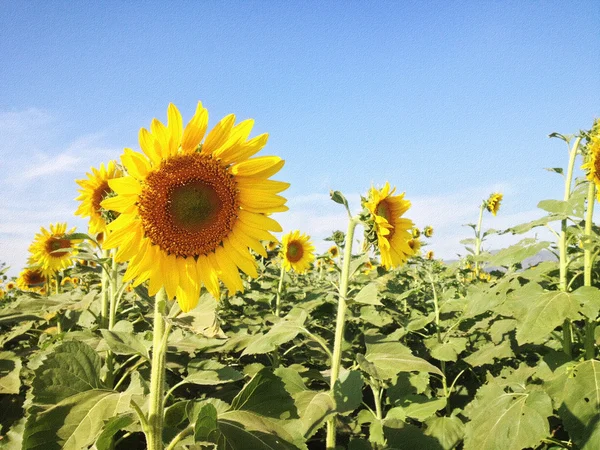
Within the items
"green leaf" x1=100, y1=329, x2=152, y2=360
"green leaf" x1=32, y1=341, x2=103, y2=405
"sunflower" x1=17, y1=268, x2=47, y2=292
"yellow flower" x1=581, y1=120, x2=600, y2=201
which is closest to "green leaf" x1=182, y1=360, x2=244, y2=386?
"green leaf" x1=100, y1=329, x2=152, y2=360

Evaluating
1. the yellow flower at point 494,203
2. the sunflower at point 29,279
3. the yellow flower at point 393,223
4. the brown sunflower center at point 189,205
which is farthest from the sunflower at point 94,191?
the yellow flower at point 494,203

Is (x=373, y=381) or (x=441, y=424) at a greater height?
(x=373, y=381)

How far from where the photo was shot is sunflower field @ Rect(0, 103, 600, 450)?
178 cm

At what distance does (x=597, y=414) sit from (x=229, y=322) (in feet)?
11.3

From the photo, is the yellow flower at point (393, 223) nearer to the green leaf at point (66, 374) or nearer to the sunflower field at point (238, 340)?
the sunflower field at point (238, 340)

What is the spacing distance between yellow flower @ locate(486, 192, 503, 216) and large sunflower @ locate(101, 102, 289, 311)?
10259 millimetres

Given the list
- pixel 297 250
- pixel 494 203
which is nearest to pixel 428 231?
pixel 494 203

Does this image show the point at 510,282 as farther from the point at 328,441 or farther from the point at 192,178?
the point at 192,178

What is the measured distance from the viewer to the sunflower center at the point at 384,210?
3525mm

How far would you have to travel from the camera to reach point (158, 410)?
5.63ft

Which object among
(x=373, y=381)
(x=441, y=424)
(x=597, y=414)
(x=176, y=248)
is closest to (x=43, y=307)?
(x=176, y=248)

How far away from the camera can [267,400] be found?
6.04 feet

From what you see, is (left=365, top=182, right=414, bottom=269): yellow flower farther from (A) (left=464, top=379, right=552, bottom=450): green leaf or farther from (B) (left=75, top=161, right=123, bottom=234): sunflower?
(B) (left=75, top=161, right=123, bottom=234): sunflower

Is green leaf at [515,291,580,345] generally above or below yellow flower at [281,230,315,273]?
below
